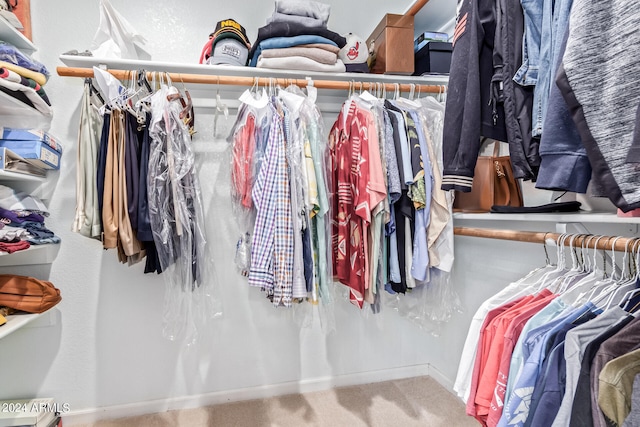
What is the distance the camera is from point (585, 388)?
2.14 ft

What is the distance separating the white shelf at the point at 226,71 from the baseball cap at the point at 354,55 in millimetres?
61

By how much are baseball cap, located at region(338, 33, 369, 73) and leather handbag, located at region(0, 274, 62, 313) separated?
5.73 feet

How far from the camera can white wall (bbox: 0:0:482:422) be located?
1665 mm

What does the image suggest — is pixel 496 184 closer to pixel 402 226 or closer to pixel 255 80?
pixel 402 226

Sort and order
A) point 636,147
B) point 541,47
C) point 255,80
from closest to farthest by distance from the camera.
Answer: point 636,147
point 541,47
point 255,80

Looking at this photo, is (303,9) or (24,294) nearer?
(24,294)

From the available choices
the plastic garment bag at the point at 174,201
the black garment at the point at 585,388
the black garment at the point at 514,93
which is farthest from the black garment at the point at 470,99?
the plastic garment bag at the point at 174,201

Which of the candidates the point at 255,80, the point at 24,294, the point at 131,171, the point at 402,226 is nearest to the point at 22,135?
the point at 131,171

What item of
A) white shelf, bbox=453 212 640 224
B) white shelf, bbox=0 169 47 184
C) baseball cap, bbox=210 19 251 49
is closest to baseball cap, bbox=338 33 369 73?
baseball cap, bbox=210 19 251 49

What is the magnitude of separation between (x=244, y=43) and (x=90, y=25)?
785 millimetres

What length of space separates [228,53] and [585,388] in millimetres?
1714

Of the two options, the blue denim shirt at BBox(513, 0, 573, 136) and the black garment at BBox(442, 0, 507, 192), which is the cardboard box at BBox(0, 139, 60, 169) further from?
the blue denim shirt at BBox(513, 0, 573, 136)

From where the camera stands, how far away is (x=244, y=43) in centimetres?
164

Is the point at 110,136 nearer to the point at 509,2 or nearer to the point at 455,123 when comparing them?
the point at 455,123
